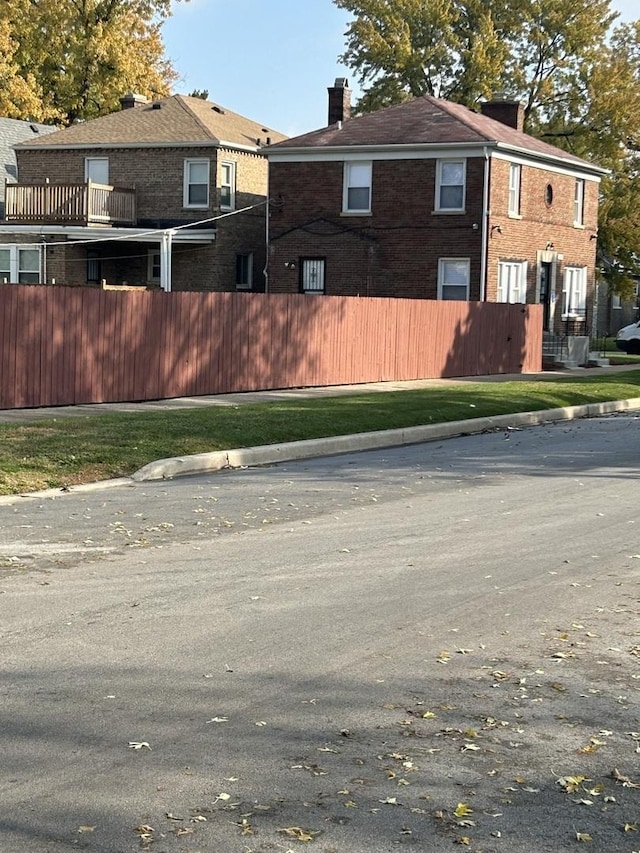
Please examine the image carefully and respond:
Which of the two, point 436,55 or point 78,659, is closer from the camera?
point 78,659

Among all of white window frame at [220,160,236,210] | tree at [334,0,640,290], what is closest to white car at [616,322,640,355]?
tree at [334,0,640,290]

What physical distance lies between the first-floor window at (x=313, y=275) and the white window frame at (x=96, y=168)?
7622mm

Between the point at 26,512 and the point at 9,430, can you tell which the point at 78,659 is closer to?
the point at 26,512

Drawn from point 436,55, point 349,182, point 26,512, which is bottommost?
point 26,512

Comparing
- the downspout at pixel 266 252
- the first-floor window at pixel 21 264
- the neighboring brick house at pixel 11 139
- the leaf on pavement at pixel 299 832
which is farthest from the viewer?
the neighboring brick house at pixel 11 139

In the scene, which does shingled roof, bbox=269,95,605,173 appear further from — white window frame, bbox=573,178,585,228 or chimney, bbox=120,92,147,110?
chimney, bbox=120,92,147,110

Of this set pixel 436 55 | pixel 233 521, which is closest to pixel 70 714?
pixel 233 521

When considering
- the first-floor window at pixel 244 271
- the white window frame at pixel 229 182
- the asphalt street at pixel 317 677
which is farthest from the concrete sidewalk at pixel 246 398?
the white window frame at pixel 229 182

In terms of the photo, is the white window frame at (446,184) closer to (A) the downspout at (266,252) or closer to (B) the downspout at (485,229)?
(B) the downspout at (485,229)

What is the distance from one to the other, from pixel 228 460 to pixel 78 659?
29.6ft

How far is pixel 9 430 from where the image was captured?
16.5m

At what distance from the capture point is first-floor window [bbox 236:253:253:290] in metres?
45.0

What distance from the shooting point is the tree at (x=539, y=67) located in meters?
53.0

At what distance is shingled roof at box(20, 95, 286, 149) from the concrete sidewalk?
1488 cm
